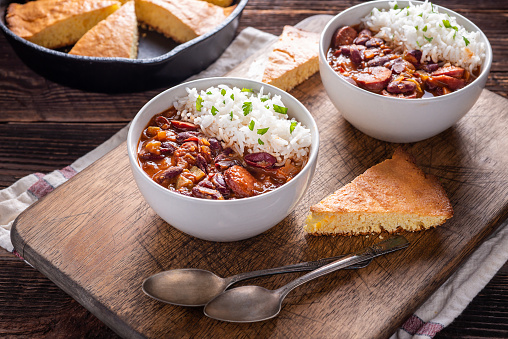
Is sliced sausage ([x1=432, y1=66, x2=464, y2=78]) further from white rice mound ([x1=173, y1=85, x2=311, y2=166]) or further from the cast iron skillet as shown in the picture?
the cast iron skillet

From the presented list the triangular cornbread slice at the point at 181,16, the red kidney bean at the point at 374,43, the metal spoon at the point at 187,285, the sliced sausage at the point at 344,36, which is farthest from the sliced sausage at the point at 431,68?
the triangular cornbread slice at the point at 181,16

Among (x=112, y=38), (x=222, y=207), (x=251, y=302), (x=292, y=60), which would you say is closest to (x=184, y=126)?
(x=222, y=207)

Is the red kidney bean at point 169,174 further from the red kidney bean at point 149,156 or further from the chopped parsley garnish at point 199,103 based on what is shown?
the chopped parsley garnish at point 199,103

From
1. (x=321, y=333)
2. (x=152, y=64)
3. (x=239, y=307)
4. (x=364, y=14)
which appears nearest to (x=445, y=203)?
(x=321, y=333)

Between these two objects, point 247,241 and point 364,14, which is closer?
point 247,241

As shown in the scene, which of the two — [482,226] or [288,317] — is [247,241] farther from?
[482,226]

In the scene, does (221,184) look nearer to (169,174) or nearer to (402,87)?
(169,174)
